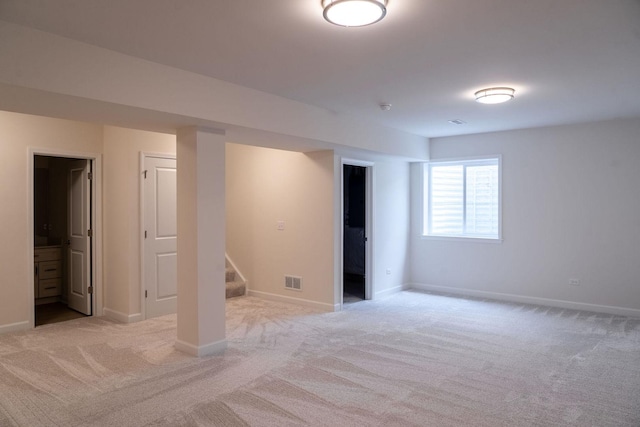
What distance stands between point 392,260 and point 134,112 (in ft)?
15.4

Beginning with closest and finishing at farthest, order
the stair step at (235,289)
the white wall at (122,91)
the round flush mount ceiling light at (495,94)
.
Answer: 1. the white wall at (122,91)
2. the round flush mount ceiling light at (495,94)
3. the stair step at (235,289)

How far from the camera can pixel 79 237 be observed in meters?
5.63

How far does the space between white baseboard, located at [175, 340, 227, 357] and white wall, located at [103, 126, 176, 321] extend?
1376 mm

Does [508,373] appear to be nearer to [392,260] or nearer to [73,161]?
[392,260]

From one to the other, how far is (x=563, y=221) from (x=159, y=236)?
17.6 feet

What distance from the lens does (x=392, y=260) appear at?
699 centimetres

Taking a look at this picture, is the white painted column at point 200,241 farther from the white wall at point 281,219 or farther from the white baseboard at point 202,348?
the white wall at point 281,219

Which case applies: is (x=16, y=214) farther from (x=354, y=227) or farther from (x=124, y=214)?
(x=354, y=227)

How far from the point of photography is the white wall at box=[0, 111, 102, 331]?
4.71 m

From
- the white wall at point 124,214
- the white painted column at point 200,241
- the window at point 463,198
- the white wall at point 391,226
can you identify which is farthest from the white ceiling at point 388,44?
the white wall at point 391,226

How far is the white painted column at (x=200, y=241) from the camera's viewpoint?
3988 millimetres

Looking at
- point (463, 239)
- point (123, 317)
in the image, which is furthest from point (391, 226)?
point (123, 317)

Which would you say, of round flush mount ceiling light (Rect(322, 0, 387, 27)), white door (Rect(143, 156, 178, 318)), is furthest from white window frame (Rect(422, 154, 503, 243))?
round flush mount ceiling light (Rect(322, 0, 387, 27))

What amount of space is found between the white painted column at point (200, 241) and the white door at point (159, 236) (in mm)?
1363
